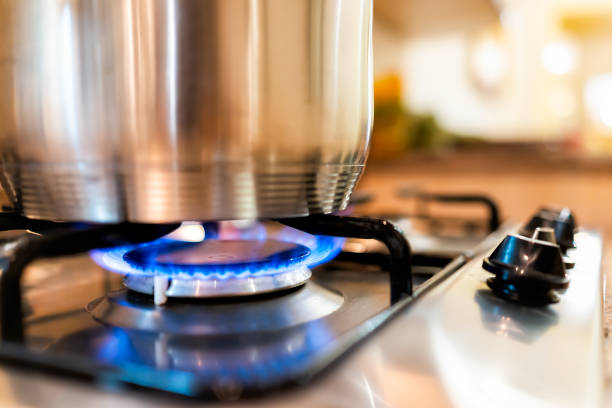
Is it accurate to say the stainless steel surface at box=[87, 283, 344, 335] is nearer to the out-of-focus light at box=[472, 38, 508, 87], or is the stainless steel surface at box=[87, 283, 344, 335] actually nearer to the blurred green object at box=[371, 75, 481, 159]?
the blurred green object at box=[371, 75, 481, 159]

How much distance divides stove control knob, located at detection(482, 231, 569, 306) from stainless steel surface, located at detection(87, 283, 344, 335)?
0.37 ft

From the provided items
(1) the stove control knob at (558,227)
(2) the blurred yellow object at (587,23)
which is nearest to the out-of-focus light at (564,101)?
(2) the blurred yellow object at (587,23)

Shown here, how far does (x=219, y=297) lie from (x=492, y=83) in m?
3.02

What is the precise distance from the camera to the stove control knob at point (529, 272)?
11.5 inches

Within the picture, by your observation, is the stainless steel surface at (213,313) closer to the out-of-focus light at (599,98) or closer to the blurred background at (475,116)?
the blurred background at (475,116)

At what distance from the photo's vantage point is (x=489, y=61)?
281 centimetres

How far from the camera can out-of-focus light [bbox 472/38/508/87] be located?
9.10ft

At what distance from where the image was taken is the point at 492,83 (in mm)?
2969

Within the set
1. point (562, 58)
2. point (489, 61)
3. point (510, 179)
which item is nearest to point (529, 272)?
point (510, 179)

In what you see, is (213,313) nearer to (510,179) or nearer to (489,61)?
(510,179)

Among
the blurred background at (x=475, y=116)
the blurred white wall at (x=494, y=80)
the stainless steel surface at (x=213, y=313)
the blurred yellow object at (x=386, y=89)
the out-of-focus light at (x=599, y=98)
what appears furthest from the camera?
the out-of-focus light at (x=599, y=98)

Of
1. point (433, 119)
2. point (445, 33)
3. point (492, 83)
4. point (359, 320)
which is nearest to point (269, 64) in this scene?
point (359, 320)

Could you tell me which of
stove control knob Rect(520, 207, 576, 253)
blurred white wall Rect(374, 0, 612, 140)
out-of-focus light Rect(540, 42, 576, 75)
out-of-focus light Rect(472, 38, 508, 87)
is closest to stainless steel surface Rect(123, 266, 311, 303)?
stove control knob Rect(520, 207, 576, 253)

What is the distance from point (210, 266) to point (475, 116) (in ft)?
10.0
